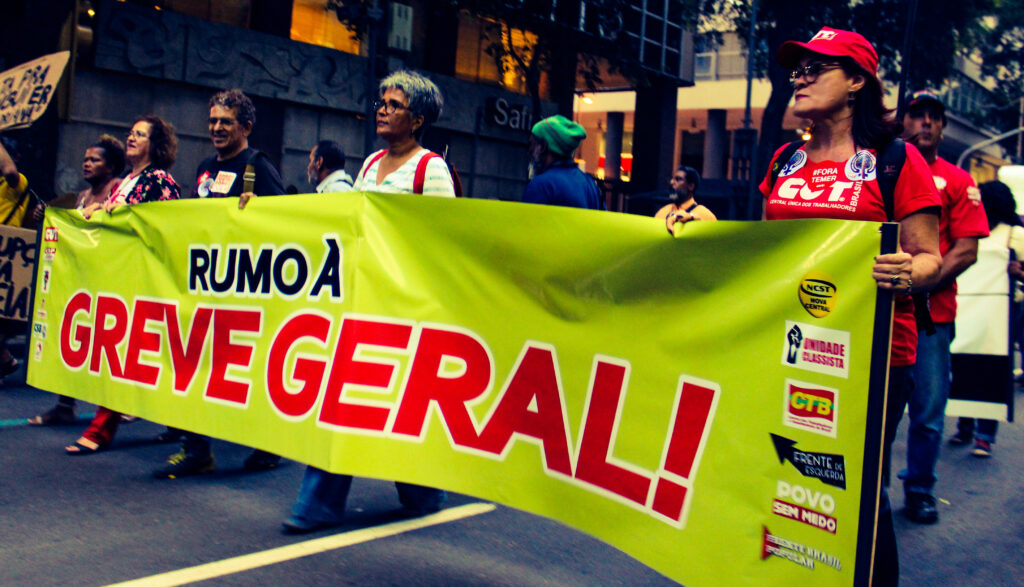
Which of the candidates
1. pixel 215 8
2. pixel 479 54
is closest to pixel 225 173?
pixel 215 8

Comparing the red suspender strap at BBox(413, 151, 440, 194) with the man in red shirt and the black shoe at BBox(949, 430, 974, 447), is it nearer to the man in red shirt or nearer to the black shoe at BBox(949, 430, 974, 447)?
the man in red shirt

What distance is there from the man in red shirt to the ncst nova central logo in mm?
2301

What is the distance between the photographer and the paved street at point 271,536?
142 inches

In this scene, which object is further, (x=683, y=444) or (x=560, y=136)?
(x=560, y=136)

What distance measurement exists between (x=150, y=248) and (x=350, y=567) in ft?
6.06

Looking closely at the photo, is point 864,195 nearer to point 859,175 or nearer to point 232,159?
point 859,175

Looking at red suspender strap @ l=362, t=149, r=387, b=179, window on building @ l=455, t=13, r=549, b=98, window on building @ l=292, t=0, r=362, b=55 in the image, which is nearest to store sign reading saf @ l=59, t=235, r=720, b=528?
red suspender strap @ l=362, t=149, r=387, b=179

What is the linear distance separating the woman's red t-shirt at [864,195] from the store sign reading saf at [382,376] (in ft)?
2.15

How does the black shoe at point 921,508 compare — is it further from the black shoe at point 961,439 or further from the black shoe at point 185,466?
the black shoe at point 185,466

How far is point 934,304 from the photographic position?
483 cm

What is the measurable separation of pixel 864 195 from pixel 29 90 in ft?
17.7

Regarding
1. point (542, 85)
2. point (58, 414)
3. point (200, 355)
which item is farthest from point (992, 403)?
point (542, 85)

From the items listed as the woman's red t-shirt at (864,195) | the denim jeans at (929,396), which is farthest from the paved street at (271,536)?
the woman's red t-shirt at (864,195)

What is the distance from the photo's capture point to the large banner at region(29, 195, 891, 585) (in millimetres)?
2512
